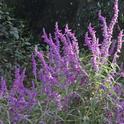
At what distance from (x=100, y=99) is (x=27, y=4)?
5781 mm

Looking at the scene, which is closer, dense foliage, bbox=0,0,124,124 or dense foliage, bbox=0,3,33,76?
dense foliage, bbox=0,0,124,124

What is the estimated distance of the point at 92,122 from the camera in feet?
11.1

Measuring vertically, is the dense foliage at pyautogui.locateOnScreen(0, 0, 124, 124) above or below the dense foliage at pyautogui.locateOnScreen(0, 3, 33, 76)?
below

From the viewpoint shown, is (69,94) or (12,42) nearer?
(69,94)

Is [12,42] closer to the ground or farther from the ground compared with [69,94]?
farther from the ground

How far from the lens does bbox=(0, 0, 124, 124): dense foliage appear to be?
3.33m

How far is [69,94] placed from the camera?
344 centimetres

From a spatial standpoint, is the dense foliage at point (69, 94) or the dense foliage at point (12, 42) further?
the dense foliage at point (12, 42)

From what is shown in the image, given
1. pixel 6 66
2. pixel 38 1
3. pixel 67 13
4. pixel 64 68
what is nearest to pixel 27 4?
pixel 38 1

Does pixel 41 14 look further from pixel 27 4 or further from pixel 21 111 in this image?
pixel 21 111

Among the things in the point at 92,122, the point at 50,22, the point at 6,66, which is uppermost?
the point at 50,22

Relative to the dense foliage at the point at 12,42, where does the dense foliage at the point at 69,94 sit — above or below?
below

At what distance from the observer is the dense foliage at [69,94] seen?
3.33m

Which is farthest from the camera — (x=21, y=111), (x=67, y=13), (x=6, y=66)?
(x=67, y=13)
